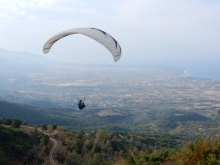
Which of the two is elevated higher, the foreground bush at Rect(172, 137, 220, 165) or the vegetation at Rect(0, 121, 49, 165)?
the foreground bush at Rect(172, 137, 220, 165)

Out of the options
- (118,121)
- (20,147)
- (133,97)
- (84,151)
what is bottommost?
(118,121)

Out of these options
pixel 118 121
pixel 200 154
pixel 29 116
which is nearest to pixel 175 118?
pixel 118 121

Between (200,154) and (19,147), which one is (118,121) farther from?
(200,154)

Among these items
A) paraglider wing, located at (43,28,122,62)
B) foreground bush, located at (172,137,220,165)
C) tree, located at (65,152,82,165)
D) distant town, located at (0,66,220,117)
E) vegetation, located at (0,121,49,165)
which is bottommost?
distant town, located at (0,66,220,117)

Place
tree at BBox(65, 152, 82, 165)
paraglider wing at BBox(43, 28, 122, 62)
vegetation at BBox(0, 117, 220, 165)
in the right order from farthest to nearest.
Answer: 1. tree at BBox(65, 152, 82, 165)
2. paraglider wing at BBox(43, 28, 122, 62)
3. vegetation at BBox(0, 117, 220, 165)

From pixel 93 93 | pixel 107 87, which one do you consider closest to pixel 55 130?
pixel 93 93

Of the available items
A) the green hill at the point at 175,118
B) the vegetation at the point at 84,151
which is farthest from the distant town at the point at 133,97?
the vegetation at the point at 84,151

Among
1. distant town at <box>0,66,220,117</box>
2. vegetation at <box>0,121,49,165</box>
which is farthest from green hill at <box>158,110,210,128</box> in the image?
vegetation at <box>0,121,49,165</box>

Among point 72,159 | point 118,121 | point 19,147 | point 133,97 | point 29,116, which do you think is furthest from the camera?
point 133,97

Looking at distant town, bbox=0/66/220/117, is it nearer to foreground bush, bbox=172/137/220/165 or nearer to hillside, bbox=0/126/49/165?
hillside, bbox=0/126/49/165

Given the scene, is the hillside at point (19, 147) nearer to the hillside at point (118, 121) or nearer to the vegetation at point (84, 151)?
the vegetation at point (84, 151)

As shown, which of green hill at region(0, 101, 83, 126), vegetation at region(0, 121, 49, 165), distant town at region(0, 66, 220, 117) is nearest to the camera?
vegetation at region(0, 121, 49, 165)

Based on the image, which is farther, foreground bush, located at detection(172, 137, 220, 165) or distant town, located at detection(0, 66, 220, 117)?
distant town, located at detection(0, 66, 220, 117)
